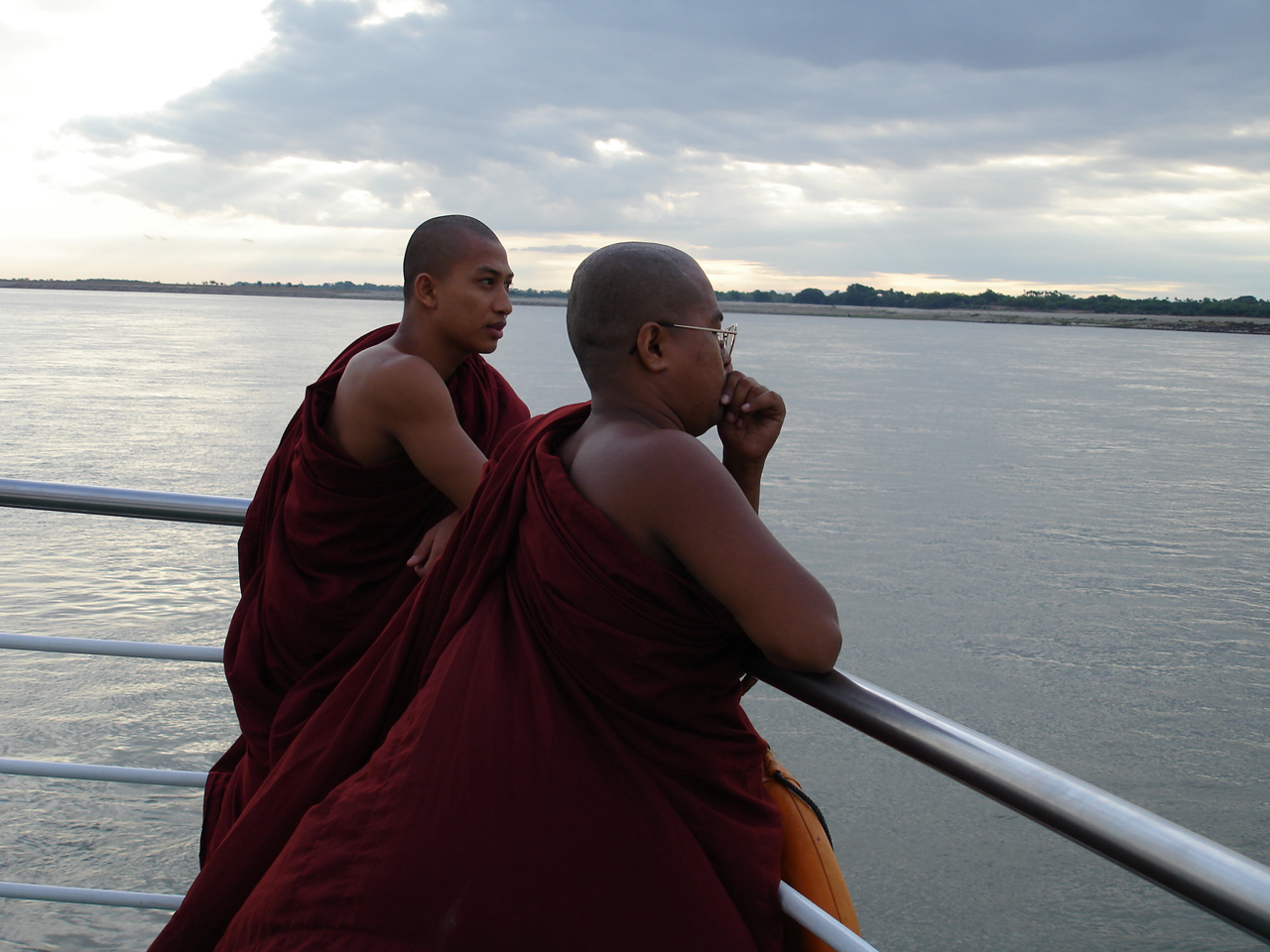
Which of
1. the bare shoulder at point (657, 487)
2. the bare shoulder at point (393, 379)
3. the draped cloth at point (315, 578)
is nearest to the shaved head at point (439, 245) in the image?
the bare shoulder at point (393, 379)

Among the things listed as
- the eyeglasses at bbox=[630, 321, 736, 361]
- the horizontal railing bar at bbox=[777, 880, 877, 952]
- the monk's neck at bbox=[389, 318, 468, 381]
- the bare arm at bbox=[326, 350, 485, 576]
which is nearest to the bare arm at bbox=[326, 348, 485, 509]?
the bare arm at bbox=[326, 350, 485, 576]

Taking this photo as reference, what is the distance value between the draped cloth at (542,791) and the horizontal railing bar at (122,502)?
0.90m

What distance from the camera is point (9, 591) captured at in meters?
6.79

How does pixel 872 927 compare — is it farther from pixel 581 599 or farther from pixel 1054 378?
pixel 1054 378

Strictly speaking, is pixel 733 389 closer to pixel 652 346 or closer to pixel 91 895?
pixel 652 346

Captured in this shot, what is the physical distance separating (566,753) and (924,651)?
A: 678 cm

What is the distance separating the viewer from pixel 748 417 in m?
1.59

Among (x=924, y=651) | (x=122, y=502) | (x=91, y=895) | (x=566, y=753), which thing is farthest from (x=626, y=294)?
(x=924, y=651)

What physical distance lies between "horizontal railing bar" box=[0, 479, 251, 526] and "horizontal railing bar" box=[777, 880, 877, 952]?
A: 142 centimetres

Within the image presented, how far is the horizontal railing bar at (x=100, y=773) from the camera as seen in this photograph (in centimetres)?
197

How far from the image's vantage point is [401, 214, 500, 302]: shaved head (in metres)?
2.27

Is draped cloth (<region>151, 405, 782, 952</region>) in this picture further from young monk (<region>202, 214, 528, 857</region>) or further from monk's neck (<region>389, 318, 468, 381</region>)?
monk's neck (<region>389, 318, 468, 381</region>)

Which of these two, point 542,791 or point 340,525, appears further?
point 340,525

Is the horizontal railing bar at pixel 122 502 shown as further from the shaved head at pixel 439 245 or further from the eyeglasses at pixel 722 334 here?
the eyeglasses at pixel 722 334
